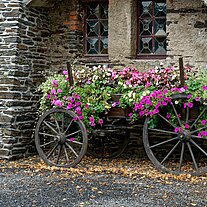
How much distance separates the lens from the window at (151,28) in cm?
784

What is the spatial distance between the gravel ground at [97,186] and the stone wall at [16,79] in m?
0.59

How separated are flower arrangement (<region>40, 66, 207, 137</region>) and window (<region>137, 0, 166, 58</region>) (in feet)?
4.38

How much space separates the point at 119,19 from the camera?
25.7 feet

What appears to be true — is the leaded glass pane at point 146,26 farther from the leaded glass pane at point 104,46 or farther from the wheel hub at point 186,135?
the wheel hub at point 186,135

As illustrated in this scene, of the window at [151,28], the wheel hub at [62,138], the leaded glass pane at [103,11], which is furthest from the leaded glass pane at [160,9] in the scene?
the wheel hub at [62,138]

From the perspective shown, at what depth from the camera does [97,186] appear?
217 inches

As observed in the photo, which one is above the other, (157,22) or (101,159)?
(157,22)

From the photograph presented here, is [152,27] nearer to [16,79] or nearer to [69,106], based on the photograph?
[69,106]

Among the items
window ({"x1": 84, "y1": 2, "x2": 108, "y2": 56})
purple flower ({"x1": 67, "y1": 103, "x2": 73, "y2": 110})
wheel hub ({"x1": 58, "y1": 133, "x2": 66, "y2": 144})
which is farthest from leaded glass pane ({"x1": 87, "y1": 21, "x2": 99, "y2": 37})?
wheel hub ({"x1": 58, "y1": 133, "x2": 66, "y2": 144})

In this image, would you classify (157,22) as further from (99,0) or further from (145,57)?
(99,0)

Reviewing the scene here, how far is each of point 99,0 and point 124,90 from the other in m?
2.34

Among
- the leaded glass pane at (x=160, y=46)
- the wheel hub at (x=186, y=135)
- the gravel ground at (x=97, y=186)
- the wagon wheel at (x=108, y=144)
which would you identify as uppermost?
the leaded glass pane at (x=160, y=46)

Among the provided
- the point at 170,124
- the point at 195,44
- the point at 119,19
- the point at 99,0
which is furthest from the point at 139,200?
the point at 99,0

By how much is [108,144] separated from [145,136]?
5.40ft
